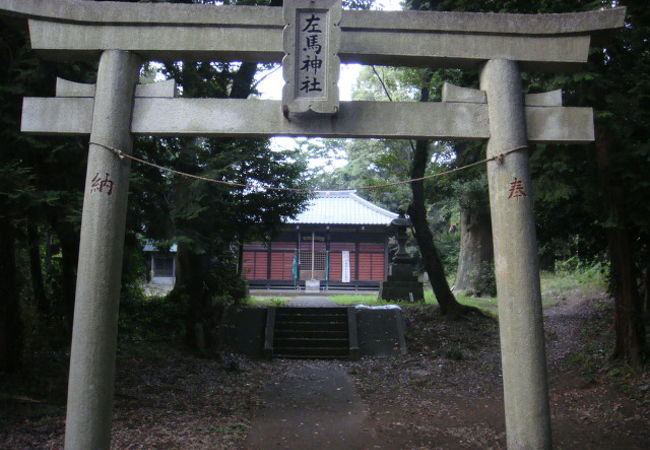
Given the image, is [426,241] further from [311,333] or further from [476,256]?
[476,256]

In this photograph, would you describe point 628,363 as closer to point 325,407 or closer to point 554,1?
point 325,407

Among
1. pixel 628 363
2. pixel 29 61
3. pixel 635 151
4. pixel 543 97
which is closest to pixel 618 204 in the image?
pixel 635 151

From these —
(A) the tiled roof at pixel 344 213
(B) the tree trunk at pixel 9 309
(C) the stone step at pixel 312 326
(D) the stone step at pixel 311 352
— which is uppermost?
(A) the tiled roof at pixel 344 213

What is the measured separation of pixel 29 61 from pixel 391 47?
4100mm

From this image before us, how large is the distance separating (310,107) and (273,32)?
814mm

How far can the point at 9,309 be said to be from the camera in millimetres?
7133

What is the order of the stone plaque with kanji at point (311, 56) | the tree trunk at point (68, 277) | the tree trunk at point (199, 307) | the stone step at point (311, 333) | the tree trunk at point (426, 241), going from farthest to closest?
the tree trunk at point (426, 241) < the stone step at point (311, 333) < the tree trunk at point (199, 307) < the tree trunk at point (68, 277) < the stone plaque with kanji at point (311, 56)

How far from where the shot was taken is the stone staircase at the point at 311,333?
1283 cm

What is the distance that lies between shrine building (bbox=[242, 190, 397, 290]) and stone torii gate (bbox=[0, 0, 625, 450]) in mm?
21719

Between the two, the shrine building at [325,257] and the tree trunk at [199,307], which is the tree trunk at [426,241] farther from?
the shrine building at [325,257]

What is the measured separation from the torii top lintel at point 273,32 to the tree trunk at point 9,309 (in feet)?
10.3

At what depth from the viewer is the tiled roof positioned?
25986 millimetres

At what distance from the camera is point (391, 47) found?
15.5 ft

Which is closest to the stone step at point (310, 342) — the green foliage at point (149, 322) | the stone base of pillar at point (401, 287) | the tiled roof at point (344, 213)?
the green foliage at point (149, 322)
